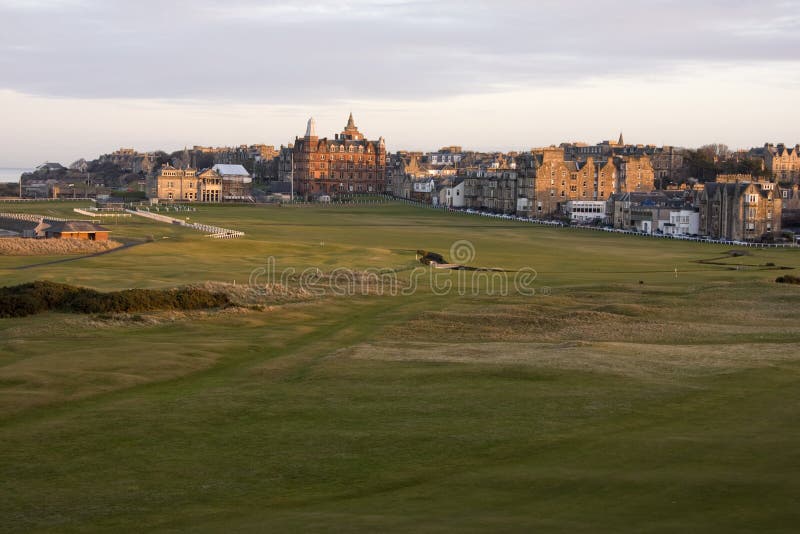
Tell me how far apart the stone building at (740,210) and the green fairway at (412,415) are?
61531 millimetres

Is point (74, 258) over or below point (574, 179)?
below

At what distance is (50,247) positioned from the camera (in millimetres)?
89250

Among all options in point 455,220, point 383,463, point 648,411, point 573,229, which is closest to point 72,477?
point 383,463

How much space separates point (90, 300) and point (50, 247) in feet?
133

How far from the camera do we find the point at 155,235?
108m

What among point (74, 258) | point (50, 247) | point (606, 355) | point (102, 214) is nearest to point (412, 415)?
point (606, 355)

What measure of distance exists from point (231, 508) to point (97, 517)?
2.71 meters

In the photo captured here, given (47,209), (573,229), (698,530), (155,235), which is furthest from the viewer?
(47,209)

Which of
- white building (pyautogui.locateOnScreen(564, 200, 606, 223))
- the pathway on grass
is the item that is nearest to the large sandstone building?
white building (pyautogui.locateOnScreen(564, 200, 606, 223))

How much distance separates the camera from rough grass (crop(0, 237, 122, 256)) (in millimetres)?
86500

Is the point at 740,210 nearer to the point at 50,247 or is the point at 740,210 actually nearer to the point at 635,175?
the point at 635,175

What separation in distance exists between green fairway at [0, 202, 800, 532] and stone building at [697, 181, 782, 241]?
2422 inches

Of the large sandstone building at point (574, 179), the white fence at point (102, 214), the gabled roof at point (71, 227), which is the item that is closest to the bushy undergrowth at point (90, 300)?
the gabled roof at point (71, 227)

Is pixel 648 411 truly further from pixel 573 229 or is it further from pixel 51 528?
pixel 573 229
